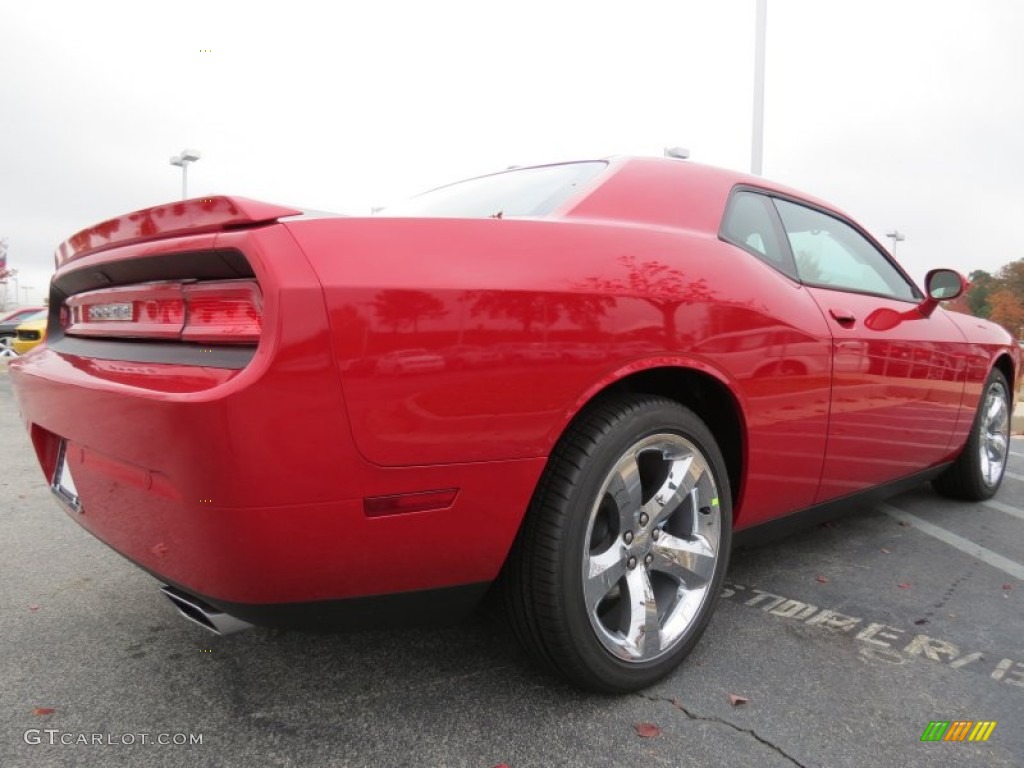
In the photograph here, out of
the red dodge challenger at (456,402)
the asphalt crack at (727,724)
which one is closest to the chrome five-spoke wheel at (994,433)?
the red dodge challenger at (456,402)

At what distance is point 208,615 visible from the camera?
1.54 m

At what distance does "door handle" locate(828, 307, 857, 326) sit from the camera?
2.44 meters

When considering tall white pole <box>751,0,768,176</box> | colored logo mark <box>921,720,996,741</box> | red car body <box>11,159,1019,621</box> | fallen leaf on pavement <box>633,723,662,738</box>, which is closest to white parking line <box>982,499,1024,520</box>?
colored logo mark <box>921,720,996,741</box>

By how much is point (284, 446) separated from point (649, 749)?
1.08m

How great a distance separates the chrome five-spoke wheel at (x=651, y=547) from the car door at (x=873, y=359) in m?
0.73

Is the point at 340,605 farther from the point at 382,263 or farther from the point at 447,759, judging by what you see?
the point at 382,263

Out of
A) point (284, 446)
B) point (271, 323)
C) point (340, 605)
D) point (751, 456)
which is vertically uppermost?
point (271, 323)

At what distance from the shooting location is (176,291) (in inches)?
62.7

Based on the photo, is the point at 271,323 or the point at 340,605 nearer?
the point at 271,323

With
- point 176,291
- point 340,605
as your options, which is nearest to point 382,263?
point 176,291

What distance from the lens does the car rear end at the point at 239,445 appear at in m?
1.30

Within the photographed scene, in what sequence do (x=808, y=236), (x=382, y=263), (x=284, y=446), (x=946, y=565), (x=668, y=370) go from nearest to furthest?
(x=284, y=446) → (x=382, y=263) → (x=668, y=370) → (x=808, y=236) → (x=946, y=565)

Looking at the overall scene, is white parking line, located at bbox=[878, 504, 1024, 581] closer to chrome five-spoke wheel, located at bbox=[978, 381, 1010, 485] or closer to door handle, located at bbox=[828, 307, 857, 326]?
chrome five-spoke wheel, located at bbox=[978, 381, 1010, 485]

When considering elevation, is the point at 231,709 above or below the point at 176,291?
below
